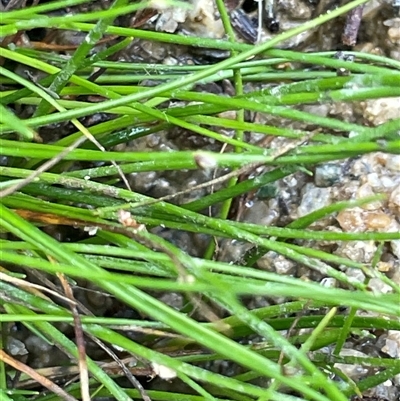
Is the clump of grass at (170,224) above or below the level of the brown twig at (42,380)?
above

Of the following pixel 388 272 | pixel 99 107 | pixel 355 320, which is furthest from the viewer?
pixel 388 272

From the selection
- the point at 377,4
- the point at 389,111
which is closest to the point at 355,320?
the point at 389,111

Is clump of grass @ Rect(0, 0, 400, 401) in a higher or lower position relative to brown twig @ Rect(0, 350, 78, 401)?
higher

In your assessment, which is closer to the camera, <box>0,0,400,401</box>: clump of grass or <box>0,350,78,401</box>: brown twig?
<box>0,0,400,401</box>: clump of grass

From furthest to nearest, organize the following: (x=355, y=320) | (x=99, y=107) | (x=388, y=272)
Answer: (x=388, y=272), (x=355, y=320), (x=99, y=107)

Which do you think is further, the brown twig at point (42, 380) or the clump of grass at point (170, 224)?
the brown twig at point (42, 380)

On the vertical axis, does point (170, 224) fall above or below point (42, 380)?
above

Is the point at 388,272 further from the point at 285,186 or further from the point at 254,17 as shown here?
the point at 254,17

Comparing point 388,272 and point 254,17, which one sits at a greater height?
point 254,17
